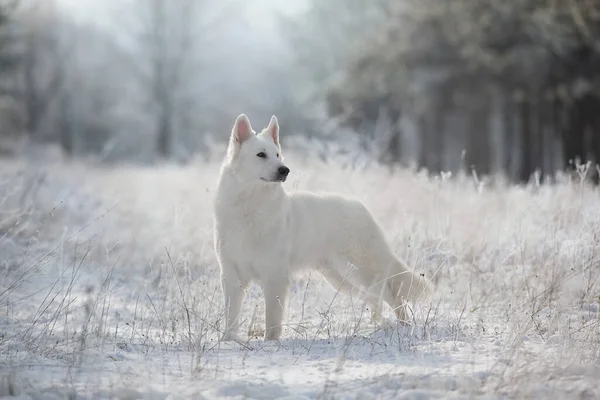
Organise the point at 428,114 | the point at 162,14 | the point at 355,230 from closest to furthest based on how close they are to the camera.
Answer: the point at 355,230 → the point at 428,114 → the point at 162,14

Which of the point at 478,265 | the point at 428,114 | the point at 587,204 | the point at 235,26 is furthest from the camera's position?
the point at 235,26

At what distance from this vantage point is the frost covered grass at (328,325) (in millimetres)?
3479

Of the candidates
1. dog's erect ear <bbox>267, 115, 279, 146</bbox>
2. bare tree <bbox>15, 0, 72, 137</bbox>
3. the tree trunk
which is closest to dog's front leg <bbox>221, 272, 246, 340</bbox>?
dog's erect ear <bbox>267, 115, 279, 146</bbox>

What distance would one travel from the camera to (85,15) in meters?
33.1

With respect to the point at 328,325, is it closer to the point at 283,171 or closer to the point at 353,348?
the point at 353,348

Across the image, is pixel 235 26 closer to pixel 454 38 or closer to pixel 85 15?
pixel 85 15

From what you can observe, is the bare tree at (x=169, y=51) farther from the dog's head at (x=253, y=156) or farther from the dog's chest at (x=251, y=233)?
the dog's chest at (x=251, y=233)

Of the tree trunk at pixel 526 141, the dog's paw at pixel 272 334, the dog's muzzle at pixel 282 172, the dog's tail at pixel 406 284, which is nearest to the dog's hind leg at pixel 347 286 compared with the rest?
the dog's tail at pixel 406 284

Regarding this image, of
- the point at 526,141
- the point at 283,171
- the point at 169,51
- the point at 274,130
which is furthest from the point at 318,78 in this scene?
the point at 283,171

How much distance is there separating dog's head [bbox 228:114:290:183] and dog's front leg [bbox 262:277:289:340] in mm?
763

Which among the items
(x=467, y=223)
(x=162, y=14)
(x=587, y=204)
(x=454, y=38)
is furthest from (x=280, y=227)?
(x=162, y=14)

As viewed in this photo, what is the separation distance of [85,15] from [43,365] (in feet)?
106

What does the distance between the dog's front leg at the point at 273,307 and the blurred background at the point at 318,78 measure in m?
6.26

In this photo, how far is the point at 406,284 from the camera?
557cm
